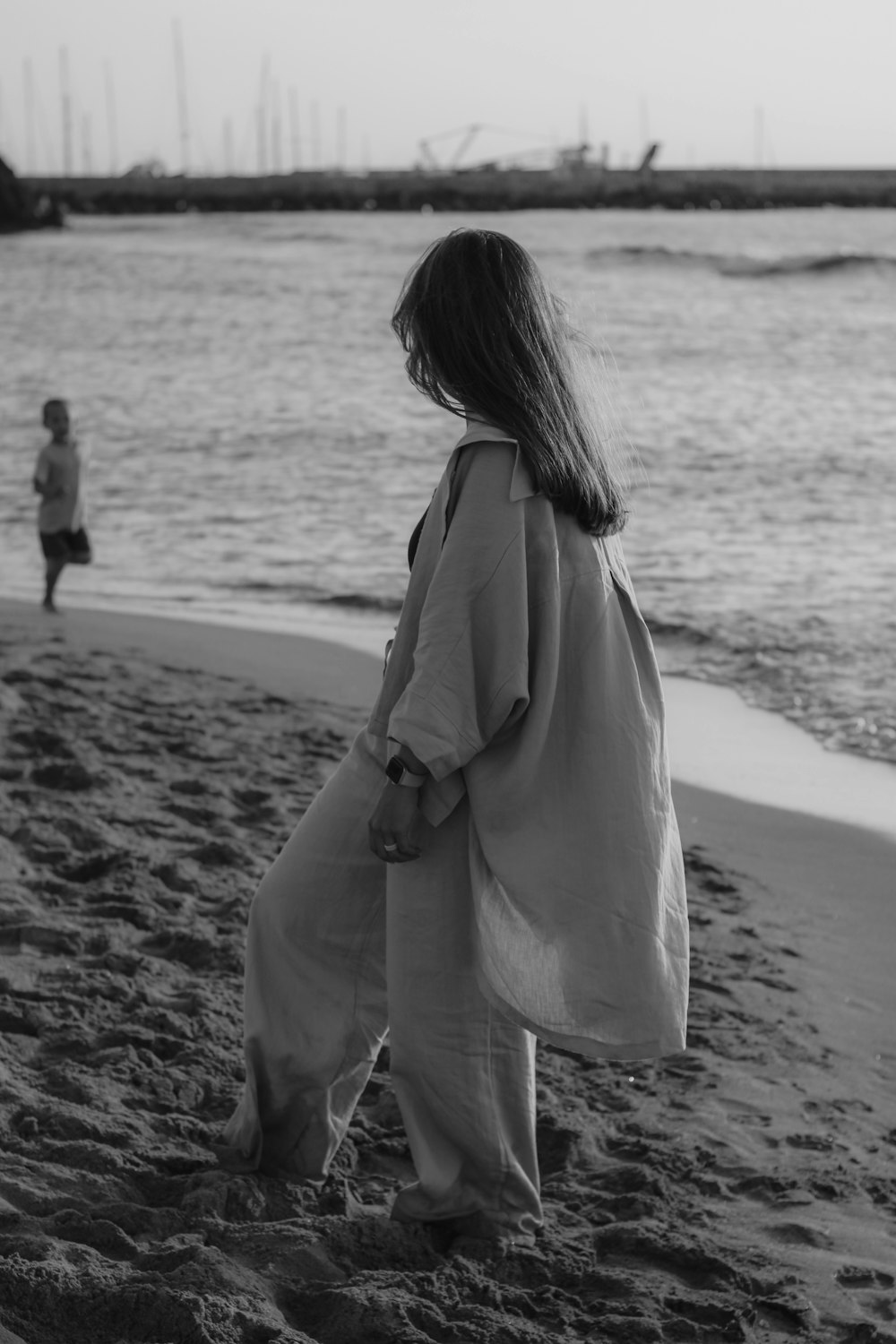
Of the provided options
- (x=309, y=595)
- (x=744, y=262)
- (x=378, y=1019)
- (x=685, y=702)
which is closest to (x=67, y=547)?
(x=309, y=595)

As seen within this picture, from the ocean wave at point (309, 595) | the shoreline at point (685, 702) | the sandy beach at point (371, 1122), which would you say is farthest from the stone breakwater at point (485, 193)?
the sandy beach at point (371, 1122)

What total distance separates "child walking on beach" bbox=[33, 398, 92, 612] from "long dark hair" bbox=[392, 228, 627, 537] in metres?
6.32

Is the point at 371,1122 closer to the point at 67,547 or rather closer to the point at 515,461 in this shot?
the point at 515,461

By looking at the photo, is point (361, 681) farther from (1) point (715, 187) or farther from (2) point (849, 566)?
(1) point (715, 187)

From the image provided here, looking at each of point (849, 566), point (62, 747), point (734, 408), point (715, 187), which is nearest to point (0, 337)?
point (734, 408)

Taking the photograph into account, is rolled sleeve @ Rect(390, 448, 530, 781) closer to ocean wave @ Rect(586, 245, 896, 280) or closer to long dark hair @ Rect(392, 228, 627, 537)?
long dark hair @ Rect(392, 228, 627, 537)

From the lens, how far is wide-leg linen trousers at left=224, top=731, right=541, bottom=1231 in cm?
245

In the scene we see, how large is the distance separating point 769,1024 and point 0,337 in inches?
912

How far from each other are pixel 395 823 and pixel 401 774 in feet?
0.29

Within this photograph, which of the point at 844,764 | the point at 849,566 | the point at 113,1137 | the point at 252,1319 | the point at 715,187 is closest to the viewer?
the point at 252,1319

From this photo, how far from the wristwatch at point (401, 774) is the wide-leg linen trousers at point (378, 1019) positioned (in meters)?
0.14

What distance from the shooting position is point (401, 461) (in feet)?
44.1

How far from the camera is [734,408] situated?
16953 millimetres

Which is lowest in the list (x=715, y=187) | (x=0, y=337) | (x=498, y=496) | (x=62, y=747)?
(x=62, y=747)
